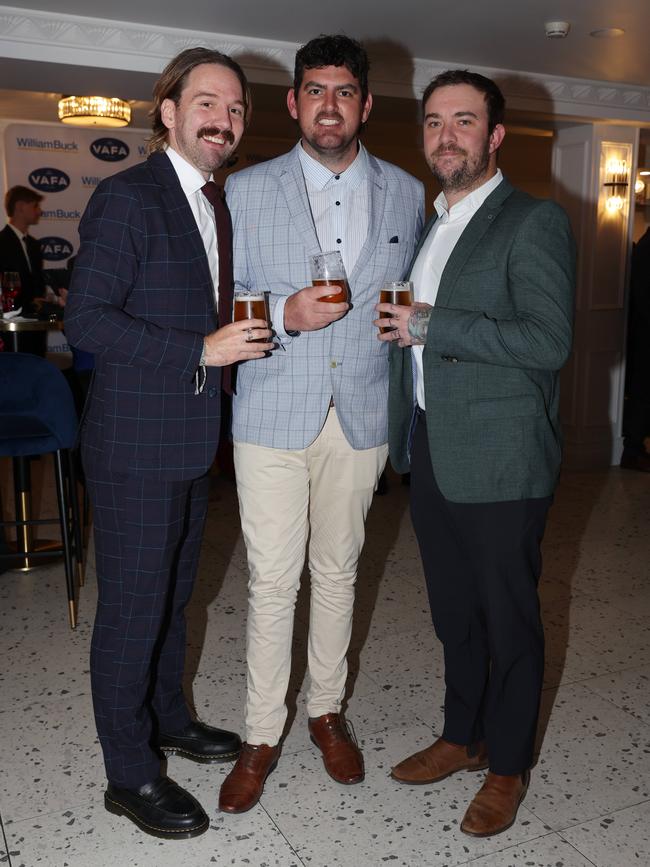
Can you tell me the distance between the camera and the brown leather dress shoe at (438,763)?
85.4 inches

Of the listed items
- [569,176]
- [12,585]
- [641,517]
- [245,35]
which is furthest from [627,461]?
[12,585]

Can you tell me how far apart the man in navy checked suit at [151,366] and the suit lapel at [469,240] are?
43cm

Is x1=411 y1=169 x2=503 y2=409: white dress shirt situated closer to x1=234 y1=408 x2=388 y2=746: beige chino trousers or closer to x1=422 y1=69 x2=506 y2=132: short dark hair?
x1=422 y1=69 x2=506 y2=132: short dark hair

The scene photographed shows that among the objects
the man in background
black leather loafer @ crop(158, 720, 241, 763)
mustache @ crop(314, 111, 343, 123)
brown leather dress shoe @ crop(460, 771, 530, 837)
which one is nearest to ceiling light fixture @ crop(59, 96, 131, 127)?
the man in background

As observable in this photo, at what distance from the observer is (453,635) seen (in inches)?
84.3

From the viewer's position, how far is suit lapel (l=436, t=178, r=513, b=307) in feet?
6.09

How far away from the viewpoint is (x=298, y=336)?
6.73 ft

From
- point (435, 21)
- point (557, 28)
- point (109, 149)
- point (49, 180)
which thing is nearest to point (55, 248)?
point (49, 180)

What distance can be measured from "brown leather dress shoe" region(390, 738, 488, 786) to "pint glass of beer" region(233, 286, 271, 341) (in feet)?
3.92

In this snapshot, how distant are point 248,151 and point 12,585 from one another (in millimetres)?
7248

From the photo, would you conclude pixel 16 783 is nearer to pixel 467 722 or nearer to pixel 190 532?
pixel 190 532

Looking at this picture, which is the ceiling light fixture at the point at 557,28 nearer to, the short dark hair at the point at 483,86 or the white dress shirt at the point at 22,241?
the short dark hair at the point at 483,86

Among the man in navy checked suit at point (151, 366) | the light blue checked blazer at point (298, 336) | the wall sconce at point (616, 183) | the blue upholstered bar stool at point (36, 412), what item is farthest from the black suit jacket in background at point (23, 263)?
the man in navy checked suit at point (151, 366)

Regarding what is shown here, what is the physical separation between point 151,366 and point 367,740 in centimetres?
129
